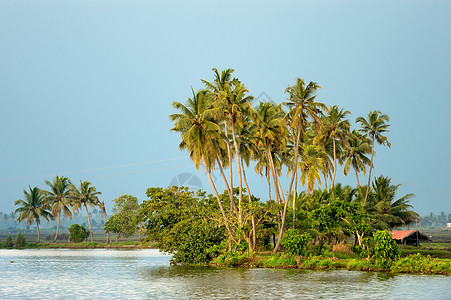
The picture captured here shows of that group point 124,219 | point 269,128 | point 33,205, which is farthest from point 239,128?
point 33,205

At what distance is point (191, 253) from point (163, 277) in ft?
33.3

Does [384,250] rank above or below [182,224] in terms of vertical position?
below

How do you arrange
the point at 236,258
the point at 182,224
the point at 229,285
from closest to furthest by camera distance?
the point at 229,285
the point at 236,258
the point at 182,224

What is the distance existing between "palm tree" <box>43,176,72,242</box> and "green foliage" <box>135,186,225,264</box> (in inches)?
Answer: 2243

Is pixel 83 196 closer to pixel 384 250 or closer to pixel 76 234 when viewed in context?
pixel 76 234

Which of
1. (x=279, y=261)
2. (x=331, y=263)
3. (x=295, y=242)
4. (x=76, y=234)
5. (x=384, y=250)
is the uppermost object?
(x=76, y=234)

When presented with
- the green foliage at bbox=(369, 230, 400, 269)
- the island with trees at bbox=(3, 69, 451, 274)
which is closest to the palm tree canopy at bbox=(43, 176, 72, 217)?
the island with trees at bbox=(3, 69, 451, 274)

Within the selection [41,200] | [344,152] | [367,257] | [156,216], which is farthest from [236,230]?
[41,200]

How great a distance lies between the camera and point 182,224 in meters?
44.9

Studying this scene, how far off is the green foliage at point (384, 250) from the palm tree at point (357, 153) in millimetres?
30559

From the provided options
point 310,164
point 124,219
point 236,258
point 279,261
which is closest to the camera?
point 279,261

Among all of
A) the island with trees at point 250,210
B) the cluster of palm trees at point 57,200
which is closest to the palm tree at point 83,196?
the cluster of palm trees at point 57,200

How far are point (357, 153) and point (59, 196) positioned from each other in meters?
63.7

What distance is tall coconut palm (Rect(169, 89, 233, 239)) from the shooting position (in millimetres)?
42406
